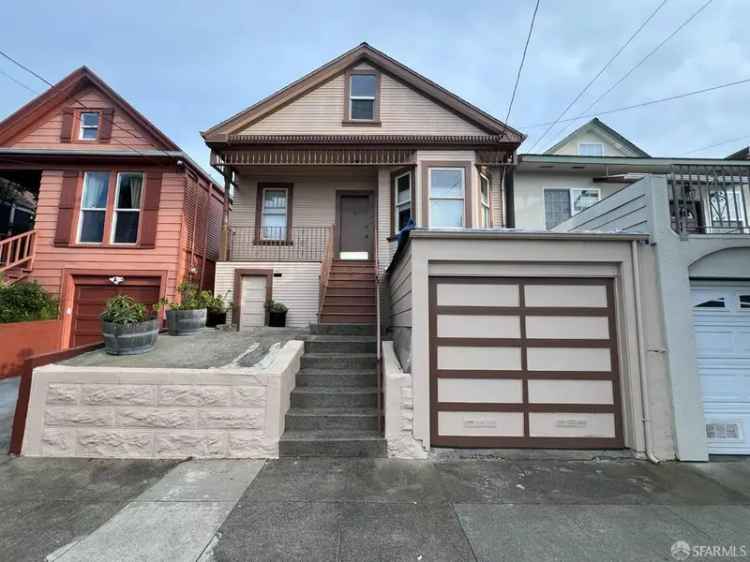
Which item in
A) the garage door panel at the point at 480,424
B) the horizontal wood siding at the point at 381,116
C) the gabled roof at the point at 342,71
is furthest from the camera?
the horizontal wood siding at the point at 381,116

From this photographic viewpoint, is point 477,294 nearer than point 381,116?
Yes

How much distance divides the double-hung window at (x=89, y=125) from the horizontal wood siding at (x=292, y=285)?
16.8ft

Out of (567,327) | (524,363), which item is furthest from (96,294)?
(567,327)

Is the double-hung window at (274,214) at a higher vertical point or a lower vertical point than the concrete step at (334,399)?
higher

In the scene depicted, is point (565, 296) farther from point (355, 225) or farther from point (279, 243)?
point (279, 243)

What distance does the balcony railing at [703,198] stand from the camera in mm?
4645

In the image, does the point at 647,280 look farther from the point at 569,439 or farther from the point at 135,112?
the point at 135,112

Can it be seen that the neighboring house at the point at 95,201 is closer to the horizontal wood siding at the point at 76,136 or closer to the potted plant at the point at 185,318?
the horizontal wood siding at the point at 76,136

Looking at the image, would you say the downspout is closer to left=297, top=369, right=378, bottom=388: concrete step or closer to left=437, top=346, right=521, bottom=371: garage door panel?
left=437, top=346, right=521, bottom=371: garage door panel

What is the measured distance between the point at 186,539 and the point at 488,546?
7.38 feet

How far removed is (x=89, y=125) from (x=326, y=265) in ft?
24.7

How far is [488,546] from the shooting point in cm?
258

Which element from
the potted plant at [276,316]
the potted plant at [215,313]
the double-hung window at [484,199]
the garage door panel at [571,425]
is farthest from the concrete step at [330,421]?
the double-hung window at [484,199]

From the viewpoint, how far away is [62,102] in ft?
30.1
